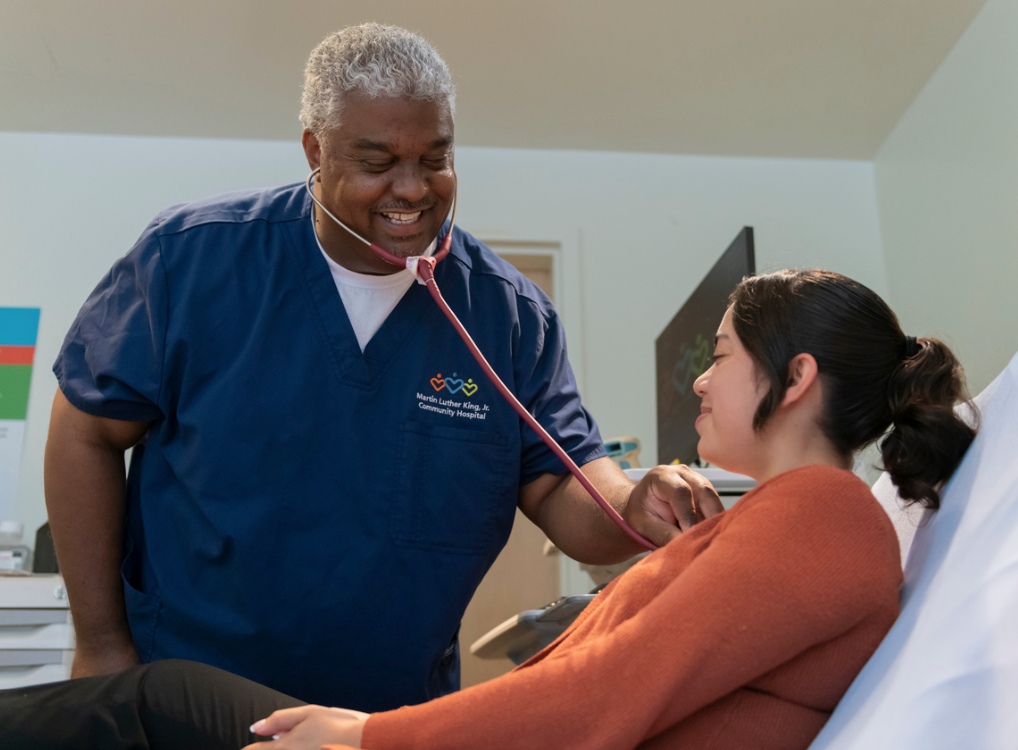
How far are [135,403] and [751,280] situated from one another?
83 centimetres

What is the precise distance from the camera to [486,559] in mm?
1311

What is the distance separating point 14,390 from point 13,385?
0.02 m

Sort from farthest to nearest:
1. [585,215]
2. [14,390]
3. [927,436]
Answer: [585,215] < [14,390] < [927,436]

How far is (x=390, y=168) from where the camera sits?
118 cm

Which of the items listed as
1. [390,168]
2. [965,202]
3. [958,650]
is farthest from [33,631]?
[965,202]

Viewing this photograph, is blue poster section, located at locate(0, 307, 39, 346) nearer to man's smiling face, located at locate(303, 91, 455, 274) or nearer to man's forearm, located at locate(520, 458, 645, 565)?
man's smiling face, located at locate(303, 91, 455, 274)

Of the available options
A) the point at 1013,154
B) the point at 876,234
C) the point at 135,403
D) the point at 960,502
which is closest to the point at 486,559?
the point at 135,403

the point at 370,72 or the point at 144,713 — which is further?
the point at 370,72

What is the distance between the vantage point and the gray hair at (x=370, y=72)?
1.15 metres

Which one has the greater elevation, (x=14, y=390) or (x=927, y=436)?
(x=14, y=390)

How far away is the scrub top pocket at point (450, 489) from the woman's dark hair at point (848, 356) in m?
0.44

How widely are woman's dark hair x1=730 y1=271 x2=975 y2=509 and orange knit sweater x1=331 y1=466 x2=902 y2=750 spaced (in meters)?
0.22

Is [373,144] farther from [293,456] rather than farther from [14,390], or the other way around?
[14,390]

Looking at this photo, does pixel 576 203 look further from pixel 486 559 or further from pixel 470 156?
pixel 486 559
